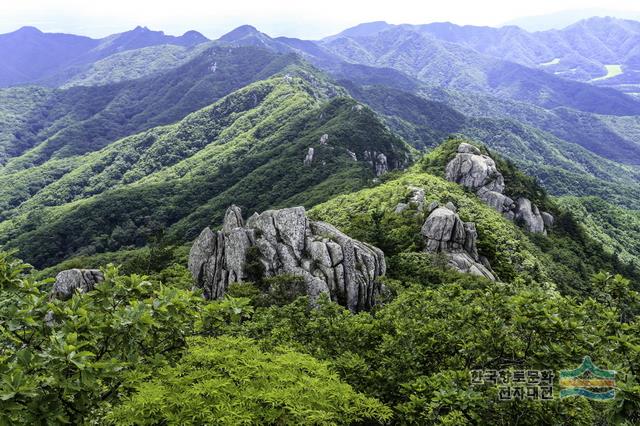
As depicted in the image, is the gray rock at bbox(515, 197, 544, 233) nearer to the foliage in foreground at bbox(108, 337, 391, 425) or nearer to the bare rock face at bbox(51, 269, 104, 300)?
the bare rock face at bbox(51, 269, 104, 300)

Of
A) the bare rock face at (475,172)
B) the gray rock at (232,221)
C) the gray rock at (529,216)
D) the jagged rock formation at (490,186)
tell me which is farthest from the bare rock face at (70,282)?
the gray rock at (529,216)

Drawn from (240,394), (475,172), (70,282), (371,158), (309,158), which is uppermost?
(240,394)

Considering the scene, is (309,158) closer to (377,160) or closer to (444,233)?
(377,160)

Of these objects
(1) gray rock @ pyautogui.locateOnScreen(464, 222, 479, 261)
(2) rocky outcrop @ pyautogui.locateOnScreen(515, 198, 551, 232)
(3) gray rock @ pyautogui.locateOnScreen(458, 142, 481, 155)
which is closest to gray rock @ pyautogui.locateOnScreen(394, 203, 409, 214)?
(1) gray rock @ pyautogui.locateOnScreen(464, 222, 479, 261)

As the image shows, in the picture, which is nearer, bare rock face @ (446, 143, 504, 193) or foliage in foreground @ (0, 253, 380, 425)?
foliage in foreground @ (0, 253, 380, 425)

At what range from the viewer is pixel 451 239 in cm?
5112

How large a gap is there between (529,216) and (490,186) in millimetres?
9560

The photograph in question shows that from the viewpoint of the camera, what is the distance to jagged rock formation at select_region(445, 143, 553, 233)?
82875mm

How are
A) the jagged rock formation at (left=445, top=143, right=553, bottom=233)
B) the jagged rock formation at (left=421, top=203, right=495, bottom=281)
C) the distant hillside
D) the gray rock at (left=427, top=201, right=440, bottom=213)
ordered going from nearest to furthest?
the jagged rock formation at (left=421, top=203, right=495, bottom=281) → the gray rock at (left=427, top=201, right=440, bottom=213) → the jagged rock formation at (left=445, top=143, right=553, bottom=233) → the distant hillside

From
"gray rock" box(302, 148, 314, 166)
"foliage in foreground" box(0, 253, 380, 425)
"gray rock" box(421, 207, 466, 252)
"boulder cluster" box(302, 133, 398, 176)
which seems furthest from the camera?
"boulder cluster" box(302, 133, 398, 176)

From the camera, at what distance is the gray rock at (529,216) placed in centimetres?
8250

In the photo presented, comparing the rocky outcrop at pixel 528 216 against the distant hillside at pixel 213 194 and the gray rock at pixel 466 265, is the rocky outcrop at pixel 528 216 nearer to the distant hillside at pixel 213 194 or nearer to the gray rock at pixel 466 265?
the gray rock at pixel 466 265


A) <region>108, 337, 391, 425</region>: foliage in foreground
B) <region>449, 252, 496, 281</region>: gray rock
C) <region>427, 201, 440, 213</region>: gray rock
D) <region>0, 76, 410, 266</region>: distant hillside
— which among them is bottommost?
<region>0, 76, 410, 266</region>: distant hillside

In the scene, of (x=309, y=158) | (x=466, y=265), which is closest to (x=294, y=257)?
(x=466, y=265)
